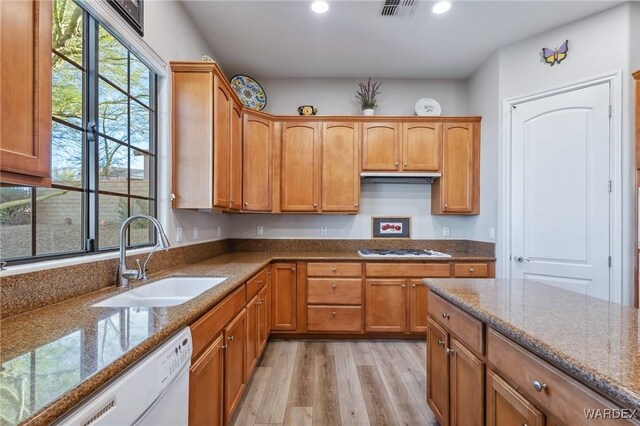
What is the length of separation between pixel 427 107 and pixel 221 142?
252 centimetres

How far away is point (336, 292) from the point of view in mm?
3148

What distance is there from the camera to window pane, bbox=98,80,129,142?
1687 millimetres

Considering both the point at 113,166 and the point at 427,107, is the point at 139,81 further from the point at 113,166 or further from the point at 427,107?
the point at 427,107

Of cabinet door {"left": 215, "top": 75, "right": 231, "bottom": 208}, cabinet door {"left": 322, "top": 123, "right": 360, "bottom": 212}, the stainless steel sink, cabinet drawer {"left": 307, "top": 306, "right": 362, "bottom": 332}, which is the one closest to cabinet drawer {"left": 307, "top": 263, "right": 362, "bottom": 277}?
cabinet drawer {"left": 307, "top": 306, "right": 362, "bottom": 332}

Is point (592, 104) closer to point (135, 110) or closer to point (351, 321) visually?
point (351, 321)

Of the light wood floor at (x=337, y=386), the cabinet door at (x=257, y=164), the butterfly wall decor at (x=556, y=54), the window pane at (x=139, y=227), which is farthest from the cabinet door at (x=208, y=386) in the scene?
the butterfly wall decor at (x=556, y=54)

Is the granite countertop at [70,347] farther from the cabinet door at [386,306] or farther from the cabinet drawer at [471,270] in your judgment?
the cabinet drawer at [471,270]

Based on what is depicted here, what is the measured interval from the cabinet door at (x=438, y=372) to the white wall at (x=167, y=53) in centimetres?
195

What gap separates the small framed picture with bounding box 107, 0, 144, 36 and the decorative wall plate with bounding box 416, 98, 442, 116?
289cm

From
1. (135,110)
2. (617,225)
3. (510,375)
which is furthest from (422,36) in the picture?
(510,375)

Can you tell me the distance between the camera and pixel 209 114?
226 centimetres

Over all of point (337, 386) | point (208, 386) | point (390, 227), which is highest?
point (390, 227)

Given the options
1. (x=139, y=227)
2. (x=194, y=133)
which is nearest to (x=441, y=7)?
(x=194, y=133)

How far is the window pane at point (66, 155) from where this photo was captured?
1396mm
